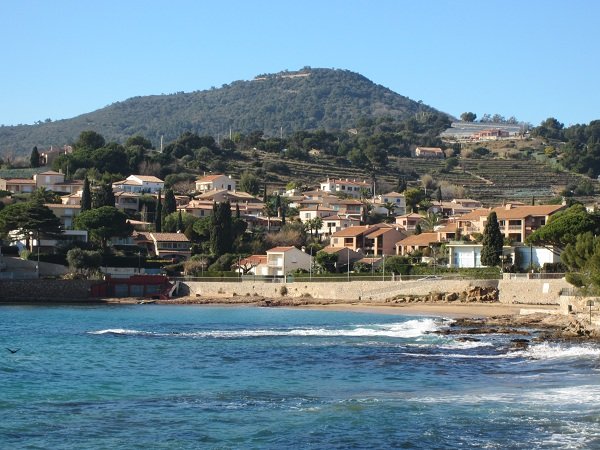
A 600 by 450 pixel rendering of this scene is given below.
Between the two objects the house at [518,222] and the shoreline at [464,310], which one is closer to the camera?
the shoreline at [464,310]

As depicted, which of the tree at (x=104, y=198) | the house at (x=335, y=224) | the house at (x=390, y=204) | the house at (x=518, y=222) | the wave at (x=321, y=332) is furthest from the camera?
the house at (x=390, y=204)

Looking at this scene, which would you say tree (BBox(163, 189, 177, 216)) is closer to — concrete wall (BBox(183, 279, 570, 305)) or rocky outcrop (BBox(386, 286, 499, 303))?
concrete wall (BBox(183, 279, 570, 305))

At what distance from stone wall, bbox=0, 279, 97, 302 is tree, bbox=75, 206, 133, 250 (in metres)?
10.5

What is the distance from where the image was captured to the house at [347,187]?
433ft

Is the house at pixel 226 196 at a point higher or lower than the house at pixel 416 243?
higher

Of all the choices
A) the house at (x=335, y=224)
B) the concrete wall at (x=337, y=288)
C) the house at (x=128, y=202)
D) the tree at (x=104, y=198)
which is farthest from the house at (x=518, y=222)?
the house at (x=128, y=202)

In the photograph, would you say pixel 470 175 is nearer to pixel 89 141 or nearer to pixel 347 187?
pixel 347 187

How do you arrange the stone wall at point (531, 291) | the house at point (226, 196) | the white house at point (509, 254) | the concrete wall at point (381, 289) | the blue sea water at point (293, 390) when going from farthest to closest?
the house at point (226, 196), the white house at point (509, 254), the concrete wall at point (381, 289), the stone wall at point (531, 291), the blue sea water at point (293, 390)

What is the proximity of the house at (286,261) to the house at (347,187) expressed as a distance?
4813cm

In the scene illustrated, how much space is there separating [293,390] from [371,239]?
63713mm

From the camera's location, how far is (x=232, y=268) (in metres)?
81.1

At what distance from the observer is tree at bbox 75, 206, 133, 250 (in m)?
84.7

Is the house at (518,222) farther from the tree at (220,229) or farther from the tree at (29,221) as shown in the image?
the tree at (29,221)

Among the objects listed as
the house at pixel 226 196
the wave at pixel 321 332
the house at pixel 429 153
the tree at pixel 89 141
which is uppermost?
the house at pixel 429 153
